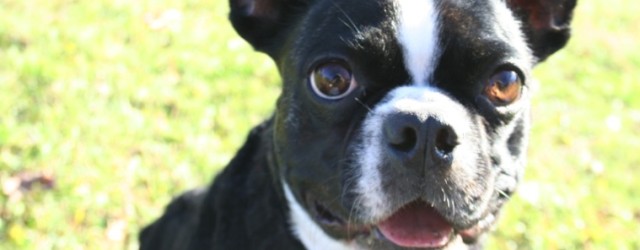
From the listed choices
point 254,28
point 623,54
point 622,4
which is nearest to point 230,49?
point 254,28

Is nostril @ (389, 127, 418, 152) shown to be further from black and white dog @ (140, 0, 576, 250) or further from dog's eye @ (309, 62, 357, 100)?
dog's eye @ (309, 62, 357, 100)

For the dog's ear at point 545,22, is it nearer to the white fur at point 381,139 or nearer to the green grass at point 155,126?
the white fur at point 381,139

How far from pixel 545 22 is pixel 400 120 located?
107 centimetres

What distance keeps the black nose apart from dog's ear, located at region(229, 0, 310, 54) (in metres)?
0.87

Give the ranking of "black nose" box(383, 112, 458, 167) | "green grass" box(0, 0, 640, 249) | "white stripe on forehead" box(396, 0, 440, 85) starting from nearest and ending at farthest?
"black nose" box(383, 112, 458, 167)
"white stripe on forehead" box(396, 0, 440, 85)
"green grass" box(0, 0, 640, 249)

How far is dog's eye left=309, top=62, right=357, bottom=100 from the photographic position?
120 inches

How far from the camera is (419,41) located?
2949mm

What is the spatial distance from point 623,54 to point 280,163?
6360 mm

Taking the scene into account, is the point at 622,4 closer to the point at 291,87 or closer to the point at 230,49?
the point at 230,49

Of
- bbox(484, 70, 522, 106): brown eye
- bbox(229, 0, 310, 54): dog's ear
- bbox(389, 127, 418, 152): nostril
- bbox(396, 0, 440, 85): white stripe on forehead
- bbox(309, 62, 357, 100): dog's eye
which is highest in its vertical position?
bbox(229, 0, 310, 54): dog's ear

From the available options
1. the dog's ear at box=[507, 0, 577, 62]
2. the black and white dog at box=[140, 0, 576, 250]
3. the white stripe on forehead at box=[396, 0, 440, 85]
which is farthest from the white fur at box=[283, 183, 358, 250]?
the dog's ear at box=[507, 0, 577, 62]

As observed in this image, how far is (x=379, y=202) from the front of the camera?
2.95 meters

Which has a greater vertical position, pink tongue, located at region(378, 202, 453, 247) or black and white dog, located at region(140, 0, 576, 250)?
black and white dog, located at region(140, 0, 576, 250)

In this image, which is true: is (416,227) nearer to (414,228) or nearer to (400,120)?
(414,228)
